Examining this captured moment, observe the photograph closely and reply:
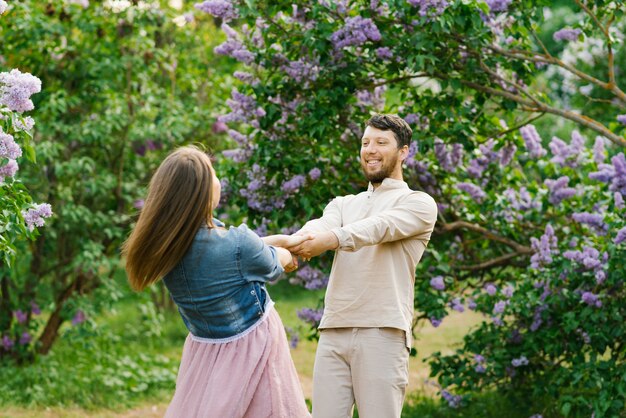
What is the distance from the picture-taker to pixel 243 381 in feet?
9.23

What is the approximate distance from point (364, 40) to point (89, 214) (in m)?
3.05

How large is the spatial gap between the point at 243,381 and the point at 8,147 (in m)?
1.40

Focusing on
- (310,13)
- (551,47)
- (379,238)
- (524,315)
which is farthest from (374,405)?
(551,47)

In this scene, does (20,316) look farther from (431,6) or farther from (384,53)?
(431,6)

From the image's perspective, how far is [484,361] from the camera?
17.8ft

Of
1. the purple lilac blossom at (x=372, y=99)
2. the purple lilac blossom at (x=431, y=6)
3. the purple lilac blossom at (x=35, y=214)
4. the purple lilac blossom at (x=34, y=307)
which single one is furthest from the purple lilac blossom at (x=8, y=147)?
the purple lilac blossom at (x=34, y=307)

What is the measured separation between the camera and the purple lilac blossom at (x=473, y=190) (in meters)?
5.56

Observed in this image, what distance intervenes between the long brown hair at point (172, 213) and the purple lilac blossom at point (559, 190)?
130 inches

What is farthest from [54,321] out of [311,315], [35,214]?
[35,214]

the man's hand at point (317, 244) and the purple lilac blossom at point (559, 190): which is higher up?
the purple lilac blossom at point (559, 190)

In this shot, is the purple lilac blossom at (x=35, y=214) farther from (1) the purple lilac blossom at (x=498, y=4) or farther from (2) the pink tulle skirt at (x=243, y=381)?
(1) the purple lilac blossom at (x=498, y=4)

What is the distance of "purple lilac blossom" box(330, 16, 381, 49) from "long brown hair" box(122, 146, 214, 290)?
2275mm

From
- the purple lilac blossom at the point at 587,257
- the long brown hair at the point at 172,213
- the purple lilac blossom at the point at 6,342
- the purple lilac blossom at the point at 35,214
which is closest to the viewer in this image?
the long brown hair at the point at 172,213

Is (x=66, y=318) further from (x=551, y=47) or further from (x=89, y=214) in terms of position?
(x=551, y=47)
